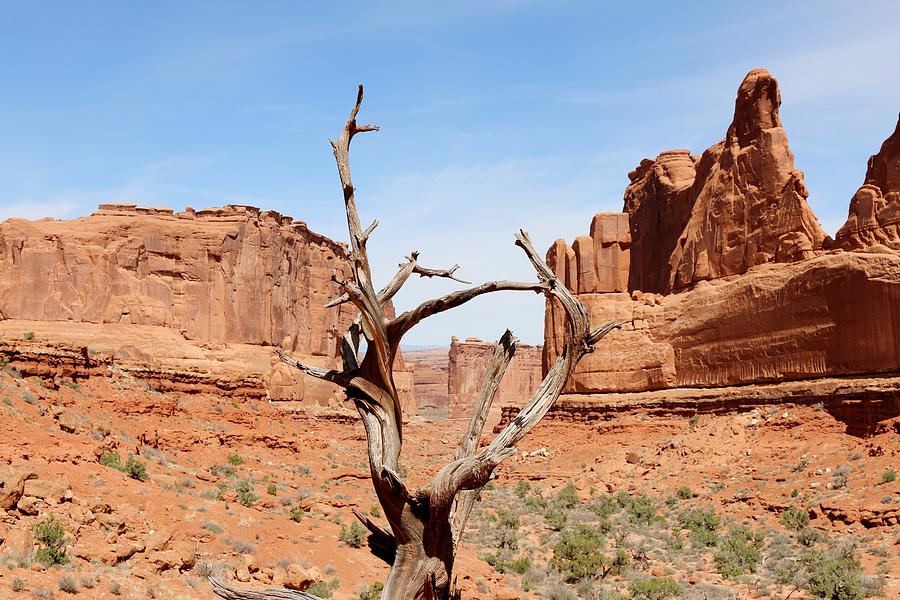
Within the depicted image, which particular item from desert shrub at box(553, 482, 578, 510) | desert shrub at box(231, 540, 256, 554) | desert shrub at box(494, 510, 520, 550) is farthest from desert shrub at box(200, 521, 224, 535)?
desert shrub at box(553, 482, 578, 510)

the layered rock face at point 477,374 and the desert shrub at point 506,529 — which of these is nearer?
the desert shrub at point 506,529

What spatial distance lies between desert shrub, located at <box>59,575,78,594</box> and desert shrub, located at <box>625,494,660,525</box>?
18.4 metres

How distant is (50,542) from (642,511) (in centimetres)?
1913

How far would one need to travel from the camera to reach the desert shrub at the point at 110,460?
59.9 feet

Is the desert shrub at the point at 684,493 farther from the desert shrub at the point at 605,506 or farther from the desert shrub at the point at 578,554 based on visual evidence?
the desert shrub at the point at 578,554

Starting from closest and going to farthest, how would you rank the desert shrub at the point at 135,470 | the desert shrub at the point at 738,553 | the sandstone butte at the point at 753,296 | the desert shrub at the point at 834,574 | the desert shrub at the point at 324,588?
the desert shrub at the point at 324,588 → the desert shrub at the point at 834,574 → the desert shrub at the point at 135,470 → the desert shrub at the point at 738,553 → the sandstone butte at the point at 753,296

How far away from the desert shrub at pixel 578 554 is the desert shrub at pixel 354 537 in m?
4.48

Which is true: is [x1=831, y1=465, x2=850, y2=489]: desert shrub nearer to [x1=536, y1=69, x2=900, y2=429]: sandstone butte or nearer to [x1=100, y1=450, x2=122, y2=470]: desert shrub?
[x1=536, y1=69, x2=900, y2=429]: sandstone butte

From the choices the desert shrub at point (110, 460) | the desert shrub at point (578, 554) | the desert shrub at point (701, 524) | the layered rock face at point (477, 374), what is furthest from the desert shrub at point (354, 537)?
the layered rock face at point (477, 374)

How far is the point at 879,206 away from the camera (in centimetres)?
3138

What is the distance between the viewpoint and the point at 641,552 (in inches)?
819

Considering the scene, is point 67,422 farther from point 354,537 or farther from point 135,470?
point 354,537

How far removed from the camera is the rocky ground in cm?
1365

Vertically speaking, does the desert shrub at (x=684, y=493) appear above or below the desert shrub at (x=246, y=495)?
below
